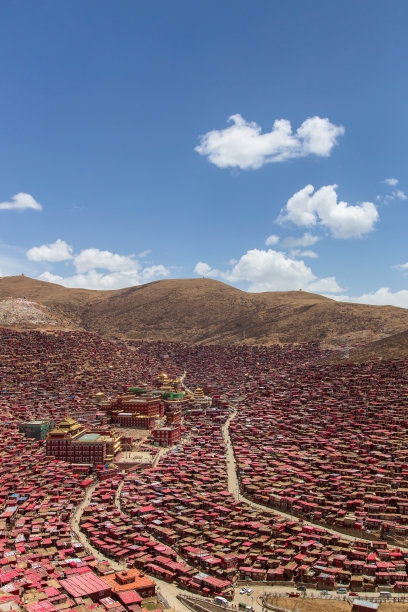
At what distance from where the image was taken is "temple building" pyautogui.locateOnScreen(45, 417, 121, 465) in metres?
61.2

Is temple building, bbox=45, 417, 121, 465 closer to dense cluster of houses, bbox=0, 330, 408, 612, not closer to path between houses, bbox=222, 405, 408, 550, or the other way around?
dense cluster of houses, bbox=0, 330, 408, 612

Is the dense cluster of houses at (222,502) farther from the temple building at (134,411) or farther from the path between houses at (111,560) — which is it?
the temple building at (134,411)

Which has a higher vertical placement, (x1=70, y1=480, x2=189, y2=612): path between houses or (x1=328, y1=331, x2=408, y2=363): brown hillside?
(x1=328, y1=331, x2=408, y2=363): brown hillside

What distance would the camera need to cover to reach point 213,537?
131 ft

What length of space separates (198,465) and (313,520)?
16.8m

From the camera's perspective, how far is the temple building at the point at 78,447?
6119cm

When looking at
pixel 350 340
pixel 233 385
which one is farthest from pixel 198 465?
pixel 350 340

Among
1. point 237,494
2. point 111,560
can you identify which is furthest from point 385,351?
point 111,560

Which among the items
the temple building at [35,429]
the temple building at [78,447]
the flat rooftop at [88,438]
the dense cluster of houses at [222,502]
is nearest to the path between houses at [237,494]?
the dense cluster of houses at [222,502]

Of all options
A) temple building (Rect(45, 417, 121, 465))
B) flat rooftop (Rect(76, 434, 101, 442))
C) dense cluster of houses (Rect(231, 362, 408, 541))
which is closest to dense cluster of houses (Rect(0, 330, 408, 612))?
dense cluster of houses (Rect(231, 362, 408, 541))

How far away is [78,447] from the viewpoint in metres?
61.6

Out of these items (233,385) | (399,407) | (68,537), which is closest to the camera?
(68,537)

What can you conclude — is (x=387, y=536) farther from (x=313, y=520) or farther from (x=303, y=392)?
(x=303, y=392)

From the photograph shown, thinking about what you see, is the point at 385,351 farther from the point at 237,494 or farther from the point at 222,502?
the point at 222,502
